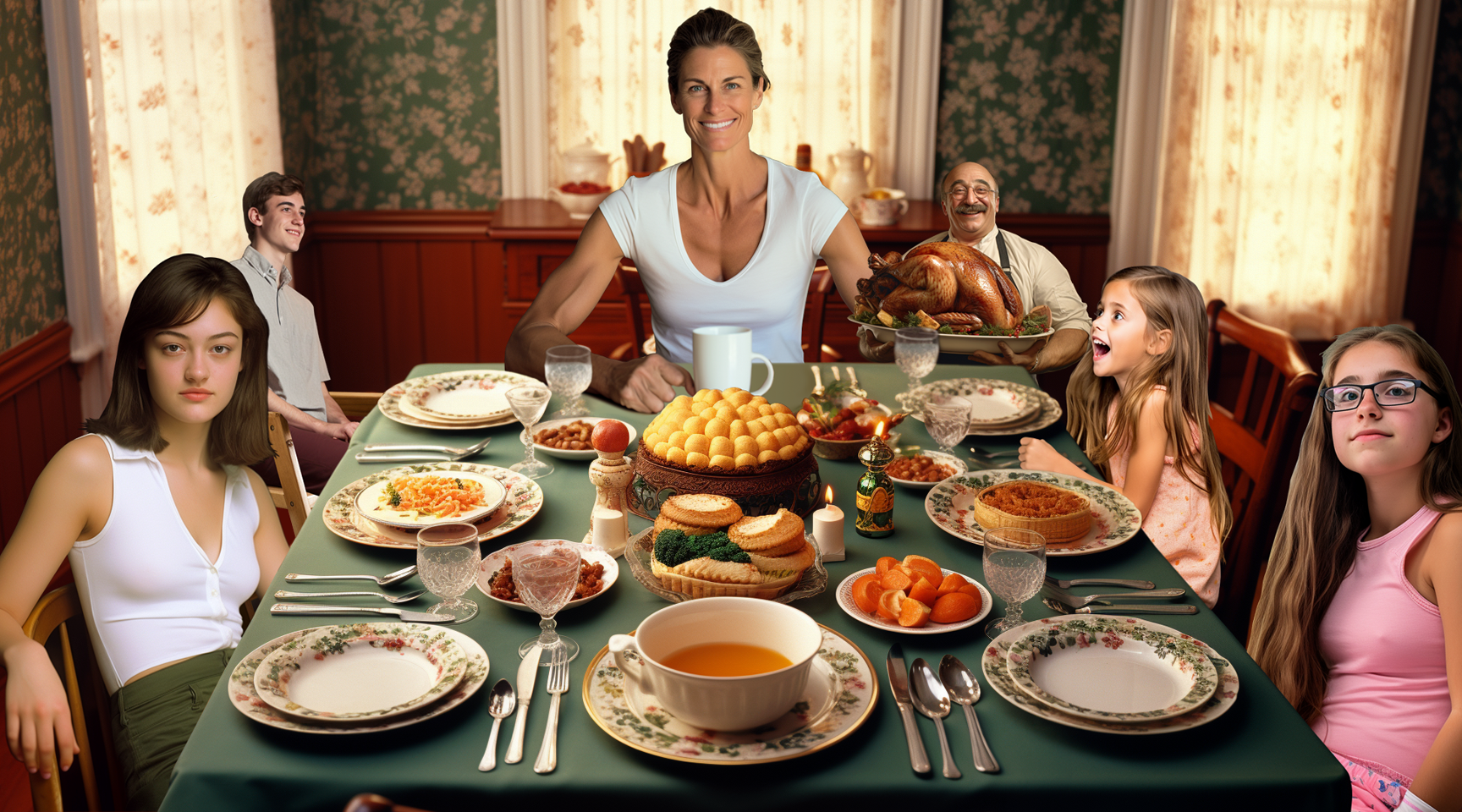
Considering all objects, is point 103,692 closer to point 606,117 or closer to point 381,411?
point 381,411

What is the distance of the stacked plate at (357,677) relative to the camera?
116 centimetres

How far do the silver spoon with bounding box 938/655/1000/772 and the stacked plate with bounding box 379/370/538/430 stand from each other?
1128mm

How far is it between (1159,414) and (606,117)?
2.91 metres

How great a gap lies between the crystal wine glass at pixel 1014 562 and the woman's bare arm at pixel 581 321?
0.94 m

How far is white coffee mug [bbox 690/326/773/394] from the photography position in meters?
1.94

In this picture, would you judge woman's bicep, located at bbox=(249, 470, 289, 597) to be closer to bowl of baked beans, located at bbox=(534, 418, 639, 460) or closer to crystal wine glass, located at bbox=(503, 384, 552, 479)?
crystal wine glass, located at bbox=(503, 384, 552, 479)

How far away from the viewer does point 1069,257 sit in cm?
452

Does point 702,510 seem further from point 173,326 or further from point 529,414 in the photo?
point 173,326

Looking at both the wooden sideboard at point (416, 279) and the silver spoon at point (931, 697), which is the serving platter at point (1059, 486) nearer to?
the silver spoon at point (931, 697)

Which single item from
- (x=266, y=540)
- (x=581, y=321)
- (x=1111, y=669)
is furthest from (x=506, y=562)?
(x=581, y=321)

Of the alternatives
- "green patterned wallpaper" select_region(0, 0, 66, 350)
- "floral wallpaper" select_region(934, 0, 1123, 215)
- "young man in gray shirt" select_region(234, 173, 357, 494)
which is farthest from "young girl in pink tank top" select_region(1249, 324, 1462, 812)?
"floral wallpaper" select_region(934, 0, 1123, 215)

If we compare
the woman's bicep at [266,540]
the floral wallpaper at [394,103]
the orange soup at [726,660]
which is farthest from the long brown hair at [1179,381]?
the floral wallpaper at [394,103]

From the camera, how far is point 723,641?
3.99 ft

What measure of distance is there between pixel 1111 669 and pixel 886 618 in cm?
26
